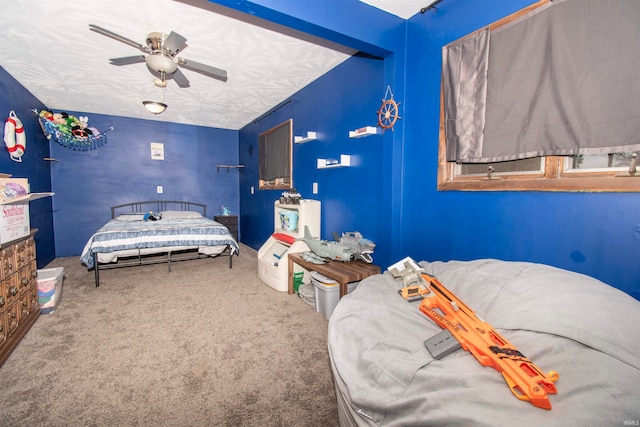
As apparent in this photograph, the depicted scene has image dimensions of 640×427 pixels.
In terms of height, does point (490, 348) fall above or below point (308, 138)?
below

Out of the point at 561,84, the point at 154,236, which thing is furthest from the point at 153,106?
the point at 561,84

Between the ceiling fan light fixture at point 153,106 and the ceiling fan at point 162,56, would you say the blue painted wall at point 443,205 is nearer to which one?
the ceiling fan at point 162,56

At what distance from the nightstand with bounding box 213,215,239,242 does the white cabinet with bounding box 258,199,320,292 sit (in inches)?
91.2

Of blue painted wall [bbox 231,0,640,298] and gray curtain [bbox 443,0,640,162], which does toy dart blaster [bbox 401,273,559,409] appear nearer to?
blue painted wall [bbox 231,0,640,298]

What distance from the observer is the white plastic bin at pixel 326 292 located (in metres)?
2.46

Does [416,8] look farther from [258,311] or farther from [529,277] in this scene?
[258,311]

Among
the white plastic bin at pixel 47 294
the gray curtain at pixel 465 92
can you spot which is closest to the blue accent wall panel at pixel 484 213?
the gray curtain at pixel 465 92

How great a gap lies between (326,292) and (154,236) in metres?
2.57

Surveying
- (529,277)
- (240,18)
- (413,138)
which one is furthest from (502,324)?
(240,18)

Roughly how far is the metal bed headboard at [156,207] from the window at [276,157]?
6.07 feet

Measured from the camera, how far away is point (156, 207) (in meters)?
5.58

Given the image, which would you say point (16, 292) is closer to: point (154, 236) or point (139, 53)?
point (154, 236)

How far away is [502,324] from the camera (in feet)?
3.53

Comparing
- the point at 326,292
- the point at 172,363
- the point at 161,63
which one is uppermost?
the point at 161,63
